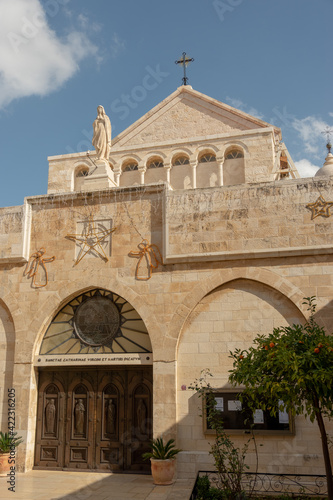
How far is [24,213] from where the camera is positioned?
541 inches

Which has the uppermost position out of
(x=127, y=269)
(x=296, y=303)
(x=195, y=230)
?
(x=195, y=230)

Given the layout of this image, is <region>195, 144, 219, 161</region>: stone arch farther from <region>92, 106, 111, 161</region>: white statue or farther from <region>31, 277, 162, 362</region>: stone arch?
<region>31, 277, 162, 362</region>: stone arch

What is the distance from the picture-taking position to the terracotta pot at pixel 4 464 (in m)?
11.8

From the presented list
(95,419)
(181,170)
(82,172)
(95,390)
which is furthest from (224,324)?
(82,172)

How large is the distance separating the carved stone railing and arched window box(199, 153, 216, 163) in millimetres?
13653

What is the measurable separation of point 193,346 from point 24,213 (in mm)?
5931

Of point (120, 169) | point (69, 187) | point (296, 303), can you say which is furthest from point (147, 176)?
point (296, 303)

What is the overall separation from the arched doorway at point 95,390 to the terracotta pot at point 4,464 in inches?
36.2

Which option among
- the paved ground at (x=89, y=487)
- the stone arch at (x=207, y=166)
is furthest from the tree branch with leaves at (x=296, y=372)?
the stone arch at (x=207, y=166)

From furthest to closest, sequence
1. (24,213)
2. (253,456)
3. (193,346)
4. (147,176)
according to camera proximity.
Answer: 1. (147,176)
2. (24,213)
3. (193,346)
4. (253,456)

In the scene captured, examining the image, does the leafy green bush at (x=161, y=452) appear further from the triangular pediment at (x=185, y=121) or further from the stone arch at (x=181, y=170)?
the triangular pediment at (x=185, y=121)

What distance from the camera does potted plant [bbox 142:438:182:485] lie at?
10805 millimetres

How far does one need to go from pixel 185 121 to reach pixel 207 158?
266 cm

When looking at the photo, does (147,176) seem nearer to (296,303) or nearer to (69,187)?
(69,187)
